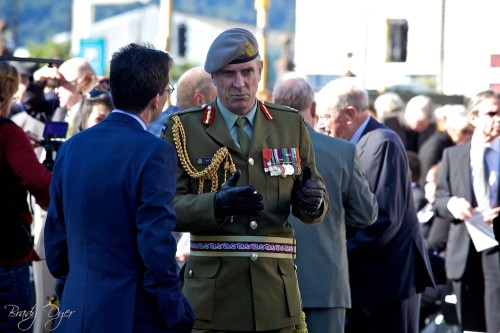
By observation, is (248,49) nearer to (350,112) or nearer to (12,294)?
(12,294)

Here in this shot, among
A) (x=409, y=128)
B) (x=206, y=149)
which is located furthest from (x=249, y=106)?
(x=409, y=128)

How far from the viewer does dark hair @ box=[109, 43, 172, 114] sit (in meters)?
4.68

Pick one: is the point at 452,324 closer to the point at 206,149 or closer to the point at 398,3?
the point at 206,149

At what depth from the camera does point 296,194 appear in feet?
17.5

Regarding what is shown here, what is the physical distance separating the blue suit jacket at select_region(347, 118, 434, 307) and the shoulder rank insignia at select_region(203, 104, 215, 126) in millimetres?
2237

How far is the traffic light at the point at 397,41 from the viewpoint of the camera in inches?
702

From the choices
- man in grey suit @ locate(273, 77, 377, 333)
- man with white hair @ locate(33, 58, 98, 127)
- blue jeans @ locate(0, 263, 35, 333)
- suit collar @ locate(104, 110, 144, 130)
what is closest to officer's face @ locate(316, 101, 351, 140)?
man in grey suit @ locate(273, 77, 377, 333)

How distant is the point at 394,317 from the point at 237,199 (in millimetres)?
3216

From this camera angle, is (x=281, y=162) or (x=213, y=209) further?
(x=281, y=162)

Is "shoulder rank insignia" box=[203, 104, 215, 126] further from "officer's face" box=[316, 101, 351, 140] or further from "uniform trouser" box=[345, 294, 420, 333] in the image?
"uniform trouser" box=[345, 294, 420, 333]

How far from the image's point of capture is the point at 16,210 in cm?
664

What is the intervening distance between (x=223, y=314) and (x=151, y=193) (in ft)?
3.31

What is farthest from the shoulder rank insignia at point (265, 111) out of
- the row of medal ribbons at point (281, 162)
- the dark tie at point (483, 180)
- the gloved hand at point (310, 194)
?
the dark tie at point (483, 180)
